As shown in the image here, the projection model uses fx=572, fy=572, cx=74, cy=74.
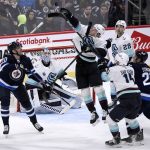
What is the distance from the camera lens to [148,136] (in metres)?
5.83

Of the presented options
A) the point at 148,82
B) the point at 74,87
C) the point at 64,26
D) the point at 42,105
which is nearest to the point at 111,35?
the point at 64,26

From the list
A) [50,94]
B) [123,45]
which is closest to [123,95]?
[123,45]

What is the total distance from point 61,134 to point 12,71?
2.77 ft

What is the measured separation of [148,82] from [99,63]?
95 cm

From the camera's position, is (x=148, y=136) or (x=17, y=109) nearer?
(x=148, y=136)

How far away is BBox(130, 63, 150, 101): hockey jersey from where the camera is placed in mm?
5632

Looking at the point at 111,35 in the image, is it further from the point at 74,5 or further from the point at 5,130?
the point at 5,130

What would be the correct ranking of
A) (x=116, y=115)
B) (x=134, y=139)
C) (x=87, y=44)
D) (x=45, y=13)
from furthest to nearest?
(x=45, y=13) < (x=87, y=44) < (x=134, y=139) < (x=116, y=115)

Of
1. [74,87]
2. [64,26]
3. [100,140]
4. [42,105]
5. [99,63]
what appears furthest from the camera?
[64,26]

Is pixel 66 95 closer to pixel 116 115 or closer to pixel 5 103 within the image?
pixel 5 103

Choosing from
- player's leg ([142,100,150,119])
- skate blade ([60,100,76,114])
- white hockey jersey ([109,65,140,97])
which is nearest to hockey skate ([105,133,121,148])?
white hockey jersey ([109,65,140,97])

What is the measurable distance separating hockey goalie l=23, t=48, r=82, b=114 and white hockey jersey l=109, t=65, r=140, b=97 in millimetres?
1827

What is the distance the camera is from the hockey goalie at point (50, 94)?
712cm

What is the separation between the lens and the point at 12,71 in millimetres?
5809
